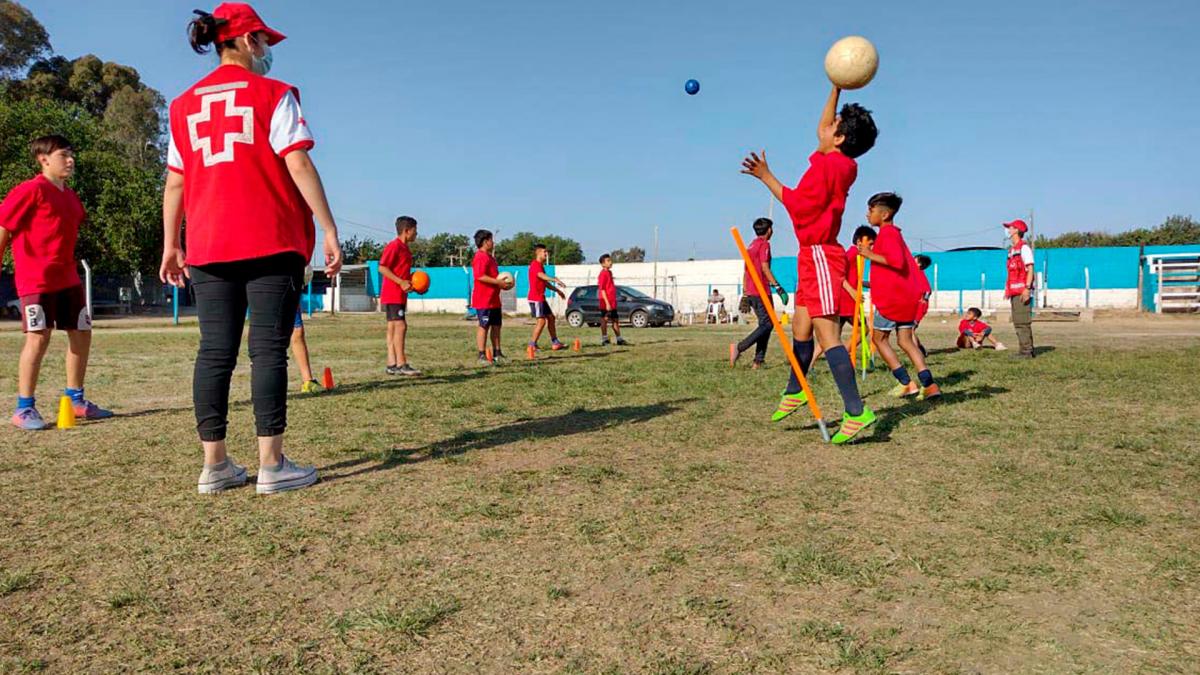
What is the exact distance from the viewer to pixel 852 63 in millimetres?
5094

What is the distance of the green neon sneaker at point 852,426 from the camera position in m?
4.77

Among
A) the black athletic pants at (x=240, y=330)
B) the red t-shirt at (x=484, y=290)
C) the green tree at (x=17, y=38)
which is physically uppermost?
the green tree at (x=17, y=38)

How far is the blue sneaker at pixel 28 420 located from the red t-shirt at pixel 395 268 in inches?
173

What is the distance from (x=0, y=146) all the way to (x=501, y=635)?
44399 millimetres

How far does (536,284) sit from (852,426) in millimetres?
9839

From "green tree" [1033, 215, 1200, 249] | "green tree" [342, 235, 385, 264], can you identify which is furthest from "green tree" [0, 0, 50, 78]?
"green tree" [1033, 215, 1200, 249]

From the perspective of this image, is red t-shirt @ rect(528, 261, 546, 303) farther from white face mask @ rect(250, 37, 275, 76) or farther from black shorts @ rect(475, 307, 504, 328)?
white face mask @ rect(250, 37, 275, 76)

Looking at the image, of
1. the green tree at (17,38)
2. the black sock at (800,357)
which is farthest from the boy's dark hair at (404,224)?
the green tree at (17,38)

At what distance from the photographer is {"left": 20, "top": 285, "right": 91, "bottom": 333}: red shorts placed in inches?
227

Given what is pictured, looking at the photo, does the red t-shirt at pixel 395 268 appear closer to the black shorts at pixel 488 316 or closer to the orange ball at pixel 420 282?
the orange ball at pixel 420 282

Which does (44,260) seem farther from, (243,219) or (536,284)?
(536,284)

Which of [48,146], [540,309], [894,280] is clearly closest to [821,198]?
[894,280]

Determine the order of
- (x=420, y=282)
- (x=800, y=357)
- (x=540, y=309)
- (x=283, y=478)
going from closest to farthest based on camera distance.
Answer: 1. (x=283, y=478)
2. (x=800, y=357)
3. (x=420, y=282)
4. (x=540, y=309)

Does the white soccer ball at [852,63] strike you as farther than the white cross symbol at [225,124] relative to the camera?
Yes
